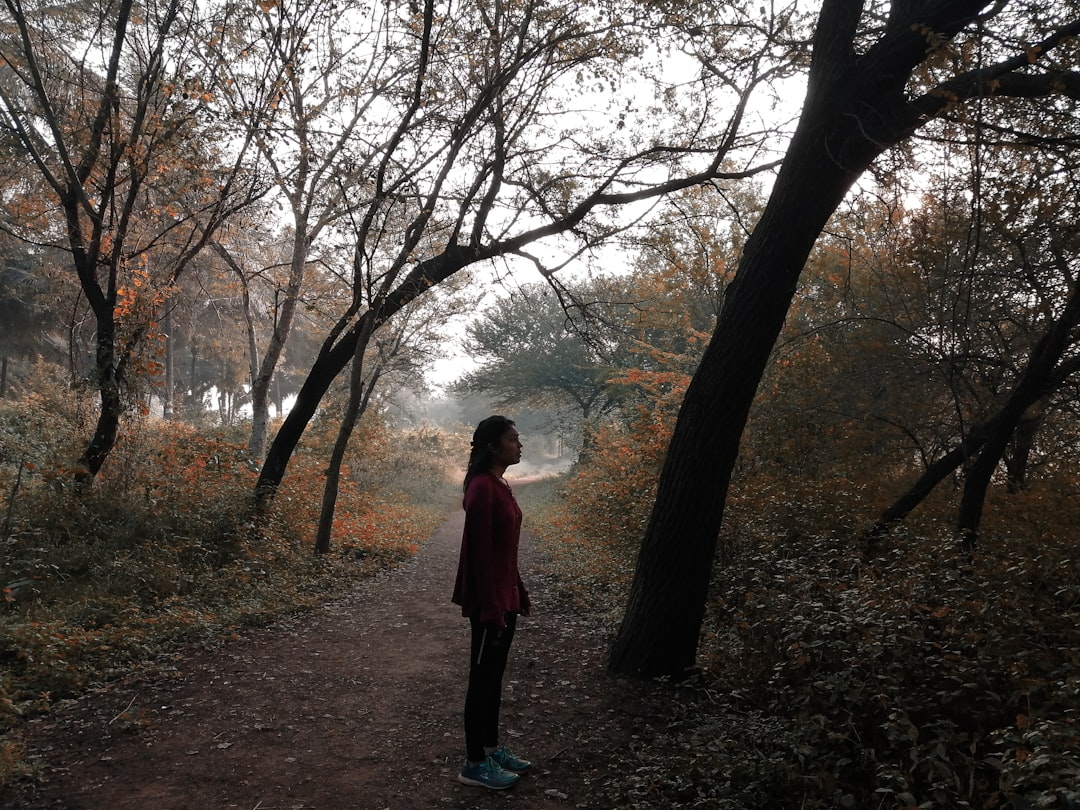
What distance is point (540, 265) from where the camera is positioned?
1009cm

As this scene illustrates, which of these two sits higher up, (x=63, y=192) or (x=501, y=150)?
(x=501, y=150)

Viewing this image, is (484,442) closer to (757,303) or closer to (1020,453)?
(757,303)

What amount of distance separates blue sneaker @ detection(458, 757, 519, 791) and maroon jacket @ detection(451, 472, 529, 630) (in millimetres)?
826

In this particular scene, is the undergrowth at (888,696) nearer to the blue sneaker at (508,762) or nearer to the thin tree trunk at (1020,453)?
the blue sneaker at (508,762)

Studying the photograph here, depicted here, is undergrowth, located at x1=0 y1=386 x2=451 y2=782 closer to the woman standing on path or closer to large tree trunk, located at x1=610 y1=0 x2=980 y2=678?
the woman standing on path

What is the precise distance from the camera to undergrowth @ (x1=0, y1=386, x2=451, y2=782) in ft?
16.4

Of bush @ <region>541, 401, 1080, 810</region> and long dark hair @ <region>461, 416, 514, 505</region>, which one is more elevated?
long dark hair @ <region>461, 416, 514, 505</region>

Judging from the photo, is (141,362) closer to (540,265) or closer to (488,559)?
(540,265)

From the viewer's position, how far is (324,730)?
4.46 meters

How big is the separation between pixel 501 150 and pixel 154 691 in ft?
24.7

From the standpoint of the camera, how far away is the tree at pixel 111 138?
8.33m

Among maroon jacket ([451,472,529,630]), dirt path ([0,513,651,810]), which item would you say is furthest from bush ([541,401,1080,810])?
maroon jacket ([451,472,529,630])

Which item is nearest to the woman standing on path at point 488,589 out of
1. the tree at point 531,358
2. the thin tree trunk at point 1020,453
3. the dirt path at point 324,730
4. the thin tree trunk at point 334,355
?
the dirt path at point 324,730

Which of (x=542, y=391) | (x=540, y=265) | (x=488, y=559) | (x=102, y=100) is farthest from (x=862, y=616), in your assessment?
(x=542, y=391)
